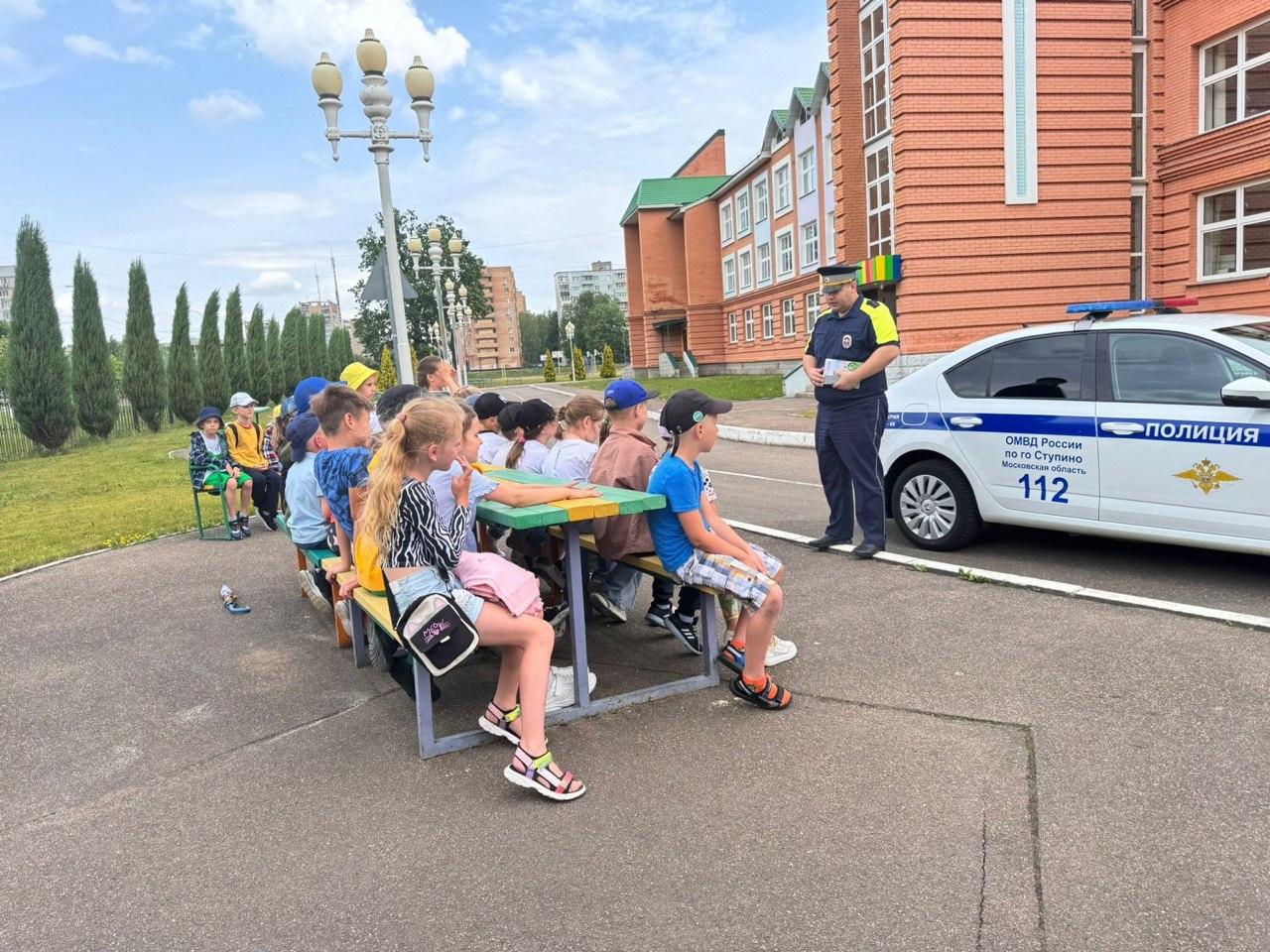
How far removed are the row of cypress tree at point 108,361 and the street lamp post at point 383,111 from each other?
17.5 m

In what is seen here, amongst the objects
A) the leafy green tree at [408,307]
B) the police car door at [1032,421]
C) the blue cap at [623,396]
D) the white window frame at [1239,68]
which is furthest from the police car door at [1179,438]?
the leafy green tree at [408,307]

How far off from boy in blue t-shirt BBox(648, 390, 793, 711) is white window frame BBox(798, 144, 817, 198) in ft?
115

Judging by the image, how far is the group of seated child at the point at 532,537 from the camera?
3.59 m

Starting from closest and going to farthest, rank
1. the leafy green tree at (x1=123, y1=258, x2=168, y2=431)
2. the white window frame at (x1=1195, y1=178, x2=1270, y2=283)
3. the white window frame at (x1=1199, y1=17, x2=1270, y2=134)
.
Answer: the white window frame at (x1=1199, y1=17, x2=1270, y2=134), the white window frame at (x1=1195, y1=178, x2=1270, y2=283), the leafy green tree at (x1=123, y1=258, x2=168, y2=431)

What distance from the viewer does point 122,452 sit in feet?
79.1

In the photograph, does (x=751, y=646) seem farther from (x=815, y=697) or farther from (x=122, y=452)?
(x=122, y=452)

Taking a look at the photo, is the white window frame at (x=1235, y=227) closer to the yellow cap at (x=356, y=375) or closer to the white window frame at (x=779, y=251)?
the yellow cap at (x=356, y=375)

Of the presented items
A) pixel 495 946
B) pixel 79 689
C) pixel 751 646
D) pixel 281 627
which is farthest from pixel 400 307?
pixel 495 946

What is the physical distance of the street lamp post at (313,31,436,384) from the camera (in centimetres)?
1112

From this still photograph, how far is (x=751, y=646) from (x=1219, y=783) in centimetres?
183

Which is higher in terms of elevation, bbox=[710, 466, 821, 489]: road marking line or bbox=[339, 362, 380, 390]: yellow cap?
bbox=[339, 362, 380, 390]: yellow cap

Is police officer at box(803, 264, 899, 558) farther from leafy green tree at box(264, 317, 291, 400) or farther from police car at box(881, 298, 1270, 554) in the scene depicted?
leafy green tree at box(264, 317, 291, 400)

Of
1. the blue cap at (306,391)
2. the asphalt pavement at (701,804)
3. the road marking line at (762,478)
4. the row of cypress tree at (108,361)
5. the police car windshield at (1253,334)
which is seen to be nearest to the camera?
the asphalt pavement at (701,804)

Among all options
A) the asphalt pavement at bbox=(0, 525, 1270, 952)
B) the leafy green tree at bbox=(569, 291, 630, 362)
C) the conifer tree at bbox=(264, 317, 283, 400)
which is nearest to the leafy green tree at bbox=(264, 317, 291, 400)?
the conifer tree at bbox=(264, 317, 283, 400)
